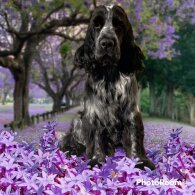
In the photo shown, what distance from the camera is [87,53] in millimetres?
3338

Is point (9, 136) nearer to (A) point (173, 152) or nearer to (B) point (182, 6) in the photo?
(A) point (173, 152)

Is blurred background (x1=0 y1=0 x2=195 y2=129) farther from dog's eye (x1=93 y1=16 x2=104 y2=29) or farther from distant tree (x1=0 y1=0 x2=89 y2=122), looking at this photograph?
dog's eye (x1=93 y1=16 x2=104 y2=29)

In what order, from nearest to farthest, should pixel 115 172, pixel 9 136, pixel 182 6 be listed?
pixel 115 172 → pixel 9 136 → pixel 182 6

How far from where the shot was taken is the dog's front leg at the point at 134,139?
3240 millimetres

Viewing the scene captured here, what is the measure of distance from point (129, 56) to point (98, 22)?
355 millimetres

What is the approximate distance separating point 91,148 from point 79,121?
379 mm

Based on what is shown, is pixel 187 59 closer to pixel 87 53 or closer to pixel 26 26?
pixel 26 26

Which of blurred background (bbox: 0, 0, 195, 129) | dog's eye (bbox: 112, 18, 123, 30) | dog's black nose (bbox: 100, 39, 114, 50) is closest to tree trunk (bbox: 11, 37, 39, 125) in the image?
blurred background (bbox: 0, 0, 195, 129)

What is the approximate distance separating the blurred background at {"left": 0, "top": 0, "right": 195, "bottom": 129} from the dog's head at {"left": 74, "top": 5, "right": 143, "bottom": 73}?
0.89 m

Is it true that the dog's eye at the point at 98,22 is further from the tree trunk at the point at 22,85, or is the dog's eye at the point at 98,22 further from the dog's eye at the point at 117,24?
the tree trunk at the point at 22,85

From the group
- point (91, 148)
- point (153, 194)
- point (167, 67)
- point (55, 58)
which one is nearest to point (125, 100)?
point (91, 148)

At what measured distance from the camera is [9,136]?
3.70 m

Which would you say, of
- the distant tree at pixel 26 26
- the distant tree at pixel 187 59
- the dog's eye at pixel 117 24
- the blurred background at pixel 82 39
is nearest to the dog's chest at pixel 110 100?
the dog's eye at pixel 117 24

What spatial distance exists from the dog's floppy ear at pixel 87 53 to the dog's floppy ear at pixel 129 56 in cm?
23
